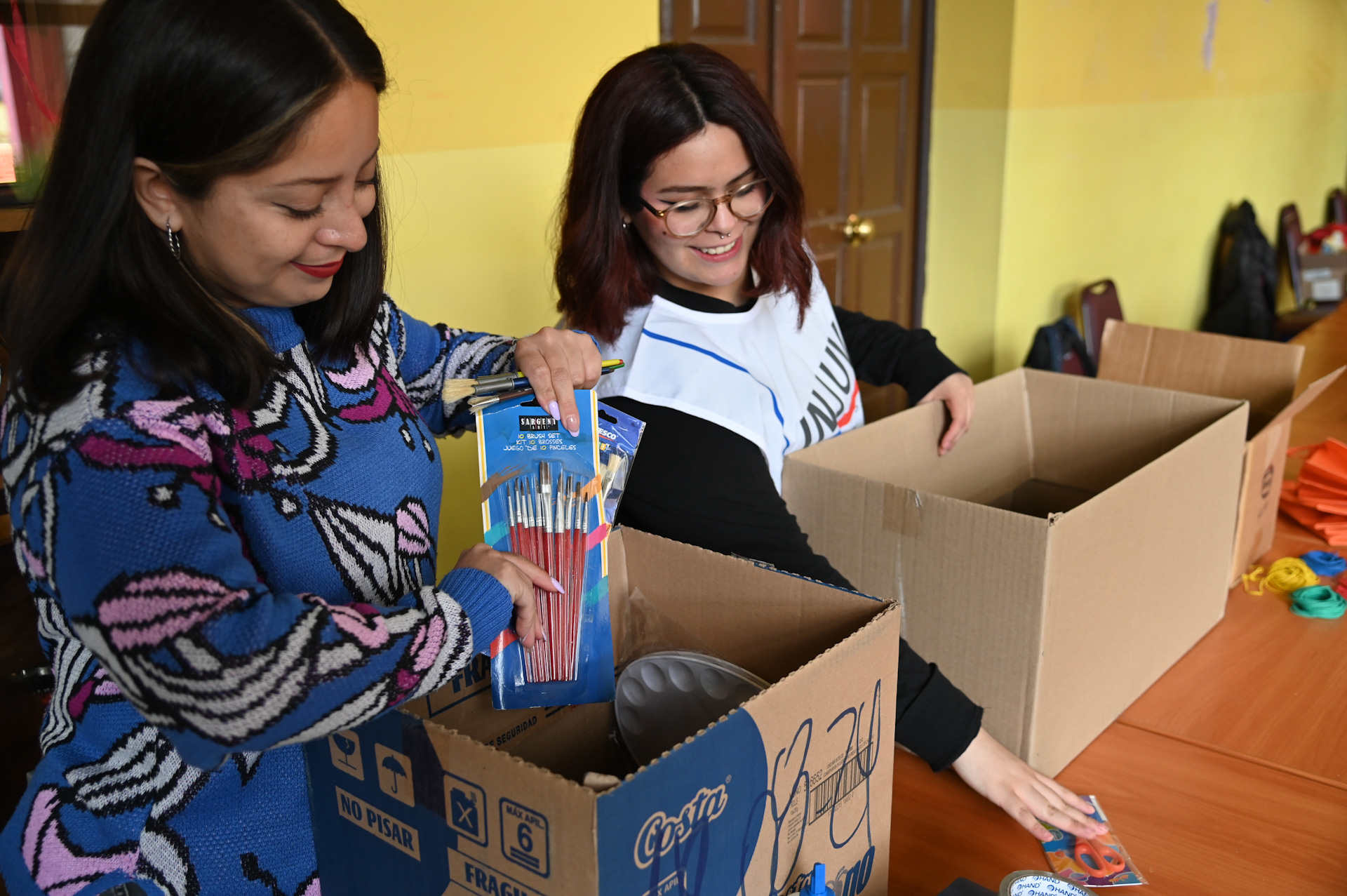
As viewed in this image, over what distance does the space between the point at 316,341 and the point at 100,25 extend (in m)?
0.28

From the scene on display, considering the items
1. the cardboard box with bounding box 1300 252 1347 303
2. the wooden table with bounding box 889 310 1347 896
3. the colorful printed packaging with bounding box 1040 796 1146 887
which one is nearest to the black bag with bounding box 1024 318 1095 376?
the wooden table with bounding box 889 310 1347 896

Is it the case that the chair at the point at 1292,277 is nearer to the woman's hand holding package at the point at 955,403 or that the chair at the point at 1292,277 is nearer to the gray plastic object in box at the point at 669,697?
the woman's hand holding package at the point at 955,403

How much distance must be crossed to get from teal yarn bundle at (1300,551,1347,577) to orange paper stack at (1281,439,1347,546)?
10 centimetres

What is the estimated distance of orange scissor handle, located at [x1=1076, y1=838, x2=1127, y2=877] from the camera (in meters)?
0.95

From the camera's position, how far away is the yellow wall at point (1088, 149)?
11.1ft

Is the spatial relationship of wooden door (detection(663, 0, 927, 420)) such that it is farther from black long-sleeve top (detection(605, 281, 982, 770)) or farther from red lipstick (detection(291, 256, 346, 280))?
red lipstick (detection(291, 256, 346, 280))

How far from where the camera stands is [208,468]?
26.0 inches

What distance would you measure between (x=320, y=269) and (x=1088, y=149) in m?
3.78

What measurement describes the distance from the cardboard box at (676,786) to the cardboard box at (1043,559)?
0.91 ft

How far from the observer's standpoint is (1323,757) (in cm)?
112

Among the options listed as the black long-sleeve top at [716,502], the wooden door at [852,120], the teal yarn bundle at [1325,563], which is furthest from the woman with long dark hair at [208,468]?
the wooden door at [852,120]

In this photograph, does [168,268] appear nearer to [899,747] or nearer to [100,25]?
[100,25]

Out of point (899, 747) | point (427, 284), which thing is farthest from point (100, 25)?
point (427, 284)

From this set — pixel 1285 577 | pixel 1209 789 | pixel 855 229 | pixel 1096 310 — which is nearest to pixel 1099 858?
pixel 1209 789
